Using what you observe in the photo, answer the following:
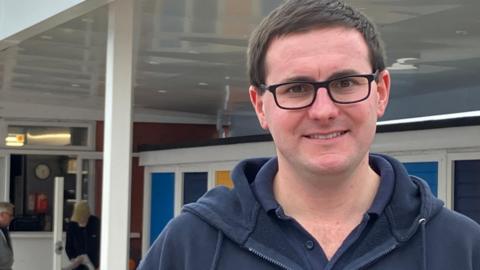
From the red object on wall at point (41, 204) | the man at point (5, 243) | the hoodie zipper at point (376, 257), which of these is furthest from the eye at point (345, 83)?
the red object on wall at point (41, 204)

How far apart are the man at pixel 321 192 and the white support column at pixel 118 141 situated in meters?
4.54

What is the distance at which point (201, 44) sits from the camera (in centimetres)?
879

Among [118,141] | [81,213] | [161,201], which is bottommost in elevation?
[81,213]

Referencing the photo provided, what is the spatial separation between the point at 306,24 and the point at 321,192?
0.31 metres

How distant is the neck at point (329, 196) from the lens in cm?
168

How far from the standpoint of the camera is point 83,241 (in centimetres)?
1339

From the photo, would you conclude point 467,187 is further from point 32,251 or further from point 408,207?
point 32,251

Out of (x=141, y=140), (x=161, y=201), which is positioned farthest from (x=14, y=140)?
(x=161, y=201)

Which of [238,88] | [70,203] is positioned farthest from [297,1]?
[70,203]

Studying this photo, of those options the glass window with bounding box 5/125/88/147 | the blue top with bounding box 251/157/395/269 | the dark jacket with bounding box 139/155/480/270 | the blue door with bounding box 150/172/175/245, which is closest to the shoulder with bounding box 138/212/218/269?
the dark jacket with bounding box 139/155/480/270

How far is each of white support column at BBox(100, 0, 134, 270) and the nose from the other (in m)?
4.74

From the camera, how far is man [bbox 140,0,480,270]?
5.33ft

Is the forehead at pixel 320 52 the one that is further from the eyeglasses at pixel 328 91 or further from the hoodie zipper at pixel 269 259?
the hoodie zipper at pixel 269 259

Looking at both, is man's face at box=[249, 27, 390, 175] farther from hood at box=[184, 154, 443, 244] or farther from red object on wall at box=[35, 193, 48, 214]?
red object on wall at box=[35, 193, 48, 214]
